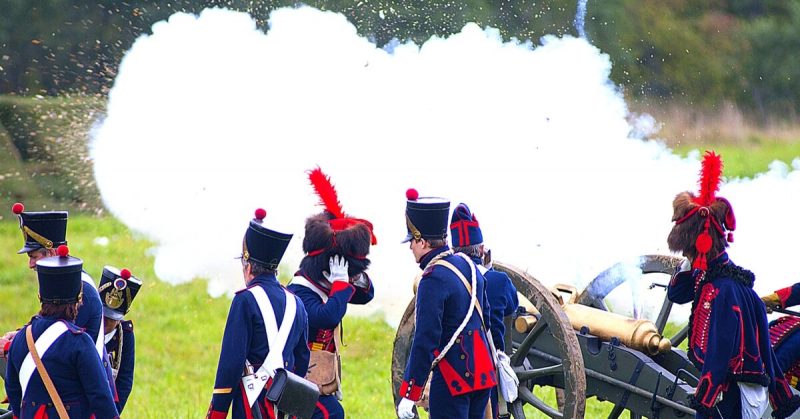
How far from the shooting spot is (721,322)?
5.20 metres

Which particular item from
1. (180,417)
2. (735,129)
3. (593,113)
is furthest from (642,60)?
(180,417)

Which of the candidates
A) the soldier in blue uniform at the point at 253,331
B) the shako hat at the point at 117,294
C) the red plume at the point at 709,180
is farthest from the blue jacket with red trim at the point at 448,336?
the shako hat at the point at 117,294

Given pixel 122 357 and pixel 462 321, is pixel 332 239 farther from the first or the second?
pixel 122 357

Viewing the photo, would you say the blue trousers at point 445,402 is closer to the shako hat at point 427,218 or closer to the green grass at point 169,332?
the shako hat at point 427,218

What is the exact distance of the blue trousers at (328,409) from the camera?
5.36 meters

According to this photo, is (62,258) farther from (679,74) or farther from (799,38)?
(799,38)

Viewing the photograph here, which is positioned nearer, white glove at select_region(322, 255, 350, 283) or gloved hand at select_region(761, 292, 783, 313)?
white glove at select_region(322, 255, 350, 283)

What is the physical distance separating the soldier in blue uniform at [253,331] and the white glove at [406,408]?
1.81 feet

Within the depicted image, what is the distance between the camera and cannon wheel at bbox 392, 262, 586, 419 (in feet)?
19.5

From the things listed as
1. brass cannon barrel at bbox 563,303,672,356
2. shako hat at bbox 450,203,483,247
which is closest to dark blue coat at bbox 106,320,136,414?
shako hat at bbox 450,203,483,247

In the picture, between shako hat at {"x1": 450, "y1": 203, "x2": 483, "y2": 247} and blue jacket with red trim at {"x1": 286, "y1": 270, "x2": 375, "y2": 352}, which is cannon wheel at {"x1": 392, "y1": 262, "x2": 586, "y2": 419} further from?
blue jacket with red trim at {"x1": 286, "y1": 270, "x2": 375, "y2": 352}

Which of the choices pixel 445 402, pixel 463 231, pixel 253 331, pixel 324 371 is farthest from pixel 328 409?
pixel 463 231

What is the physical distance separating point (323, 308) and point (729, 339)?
1.69m

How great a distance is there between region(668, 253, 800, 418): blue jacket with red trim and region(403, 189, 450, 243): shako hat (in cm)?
113
